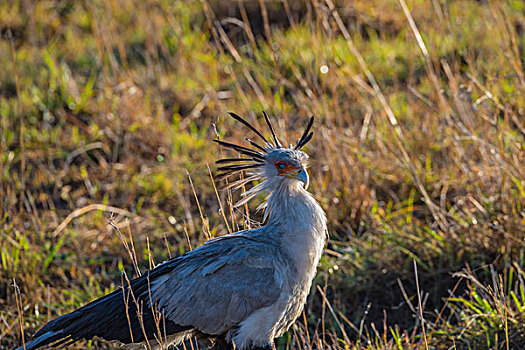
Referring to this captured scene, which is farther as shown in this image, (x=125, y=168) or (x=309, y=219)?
(x=125, y=168)

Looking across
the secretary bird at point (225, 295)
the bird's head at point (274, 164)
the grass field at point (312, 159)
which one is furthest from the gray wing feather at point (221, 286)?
the bird's head at point (274, 164)

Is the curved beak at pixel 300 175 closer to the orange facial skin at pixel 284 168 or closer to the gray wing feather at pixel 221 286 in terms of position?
the orange facial skin at pixel 284 168

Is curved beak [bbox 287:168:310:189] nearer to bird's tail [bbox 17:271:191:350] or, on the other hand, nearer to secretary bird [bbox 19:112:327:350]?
secretary bird [bbox 19:112:327:350]

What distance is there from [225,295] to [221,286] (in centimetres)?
5

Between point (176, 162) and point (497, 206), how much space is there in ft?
8.66

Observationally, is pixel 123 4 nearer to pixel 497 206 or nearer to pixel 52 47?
pixel 52 47

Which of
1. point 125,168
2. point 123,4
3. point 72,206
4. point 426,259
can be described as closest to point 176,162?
point 125,168

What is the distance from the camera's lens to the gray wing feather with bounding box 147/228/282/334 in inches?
130

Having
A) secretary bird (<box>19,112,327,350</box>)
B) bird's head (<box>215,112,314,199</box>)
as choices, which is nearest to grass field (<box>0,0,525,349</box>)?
secretary bird (<box>19,112,327,350</box>)

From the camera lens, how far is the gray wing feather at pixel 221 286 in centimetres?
330

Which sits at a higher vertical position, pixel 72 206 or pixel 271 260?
pixel 271 260

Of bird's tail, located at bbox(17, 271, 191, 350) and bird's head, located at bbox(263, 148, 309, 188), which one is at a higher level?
bird's head, located at bbox(263, 148, 309, 188)

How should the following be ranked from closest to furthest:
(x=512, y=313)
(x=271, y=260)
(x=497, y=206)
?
(x=271, y=260)
(x=512, y=313)
(x=497, y=206)

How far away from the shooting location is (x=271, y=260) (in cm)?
333
